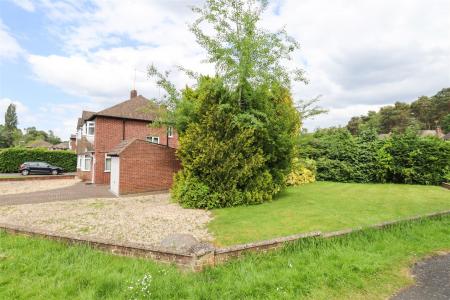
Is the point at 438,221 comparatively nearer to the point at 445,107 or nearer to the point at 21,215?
the point at 21,215

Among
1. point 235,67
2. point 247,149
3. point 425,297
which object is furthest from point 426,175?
point 425,297

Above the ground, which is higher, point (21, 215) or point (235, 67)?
point (235, 67)

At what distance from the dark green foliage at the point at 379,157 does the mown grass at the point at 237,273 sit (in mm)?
8910

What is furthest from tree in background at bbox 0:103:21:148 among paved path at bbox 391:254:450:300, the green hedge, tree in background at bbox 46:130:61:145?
paved path at bbox 391:254:450:300

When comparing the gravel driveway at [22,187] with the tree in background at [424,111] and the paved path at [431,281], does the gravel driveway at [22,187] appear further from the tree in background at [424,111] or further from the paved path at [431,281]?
the tree in background at [424,111]

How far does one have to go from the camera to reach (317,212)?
29.7 feet

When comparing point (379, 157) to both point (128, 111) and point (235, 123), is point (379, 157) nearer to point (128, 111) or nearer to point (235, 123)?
point (235, 123)

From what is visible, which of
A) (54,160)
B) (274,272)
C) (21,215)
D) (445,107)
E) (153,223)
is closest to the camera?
(274,272)

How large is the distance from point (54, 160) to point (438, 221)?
36405 mm

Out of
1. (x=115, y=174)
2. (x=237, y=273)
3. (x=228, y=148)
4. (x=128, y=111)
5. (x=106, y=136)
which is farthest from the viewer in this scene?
(x=128, y=111)

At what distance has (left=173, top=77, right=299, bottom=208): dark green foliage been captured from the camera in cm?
1100

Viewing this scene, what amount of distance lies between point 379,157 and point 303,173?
4704mm

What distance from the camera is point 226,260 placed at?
515 centimetres

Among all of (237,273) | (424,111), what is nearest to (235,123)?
(237,273)
